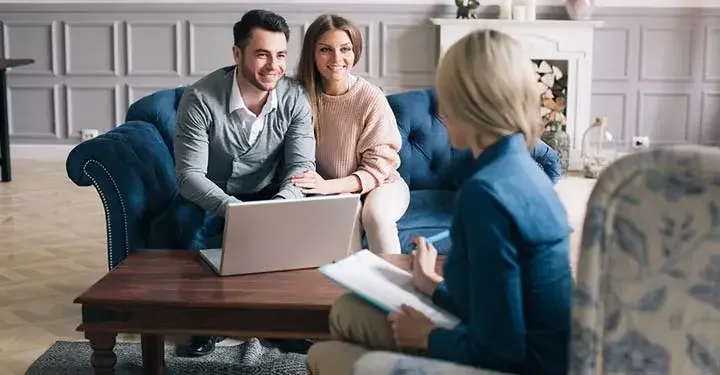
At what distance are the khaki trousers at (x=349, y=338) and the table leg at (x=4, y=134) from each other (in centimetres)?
475

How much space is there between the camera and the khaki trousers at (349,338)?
5.90ft

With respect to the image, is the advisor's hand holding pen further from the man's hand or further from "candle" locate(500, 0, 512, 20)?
"candle" locate(500, 0, 512, 20)

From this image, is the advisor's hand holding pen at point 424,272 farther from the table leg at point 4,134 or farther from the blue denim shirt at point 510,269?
the table leg at point 4,134

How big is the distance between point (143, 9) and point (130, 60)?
37 cm

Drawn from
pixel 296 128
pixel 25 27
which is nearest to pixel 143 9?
pixel 25 27

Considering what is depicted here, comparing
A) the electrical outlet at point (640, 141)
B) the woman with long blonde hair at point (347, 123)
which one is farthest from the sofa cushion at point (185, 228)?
the electrical outlet at point (640, 141)

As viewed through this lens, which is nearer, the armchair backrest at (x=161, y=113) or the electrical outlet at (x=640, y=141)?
the armchair backrest at (x=161, y=113)

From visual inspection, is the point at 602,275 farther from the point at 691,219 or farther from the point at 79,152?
the point at 79,152

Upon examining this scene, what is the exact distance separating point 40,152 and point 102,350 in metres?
5.19

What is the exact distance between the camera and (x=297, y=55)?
7039mm

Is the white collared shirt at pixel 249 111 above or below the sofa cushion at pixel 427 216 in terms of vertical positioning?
above

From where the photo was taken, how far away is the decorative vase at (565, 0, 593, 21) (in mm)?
6730

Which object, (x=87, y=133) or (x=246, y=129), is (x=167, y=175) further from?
(x=87, y=133)

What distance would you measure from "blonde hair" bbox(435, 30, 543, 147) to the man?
1.52m
